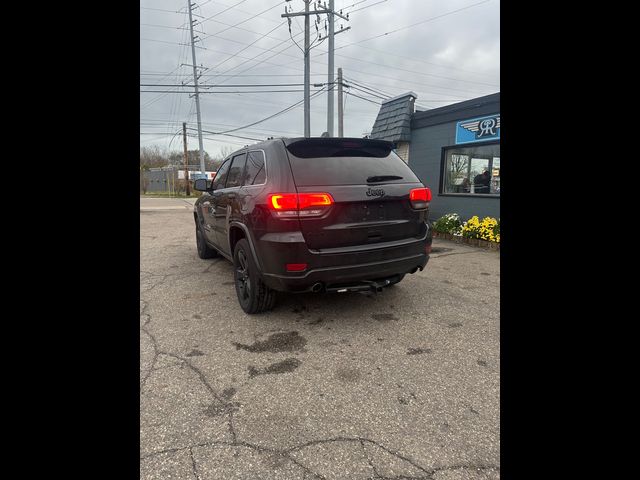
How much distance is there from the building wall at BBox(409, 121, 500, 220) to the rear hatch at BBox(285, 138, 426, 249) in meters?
5.54

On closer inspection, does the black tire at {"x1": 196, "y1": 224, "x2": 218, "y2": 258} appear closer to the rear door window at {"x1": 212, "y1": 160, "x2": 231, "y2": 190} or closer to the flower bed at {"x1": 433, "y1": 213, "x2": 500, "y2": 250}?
the rear door window at {"x1": 212, "y1": 160, "x2": 231, "y2": 190}

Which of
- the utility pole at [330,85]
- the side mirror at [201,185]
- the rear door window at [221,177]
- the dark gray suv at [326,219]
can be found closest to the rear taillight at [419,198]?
the dark gray suv at [326,219]

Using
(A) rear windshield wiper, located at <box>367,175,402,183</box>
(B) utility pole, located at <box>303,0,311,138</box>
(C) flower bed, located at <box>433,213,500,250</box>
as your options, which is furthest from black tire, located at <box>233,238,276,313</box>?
(B) utility pole, located at <box>303,0,311,138</box>

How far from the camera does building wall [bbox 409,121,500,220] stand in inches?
338

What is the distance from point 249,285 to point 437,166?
24.3 ft

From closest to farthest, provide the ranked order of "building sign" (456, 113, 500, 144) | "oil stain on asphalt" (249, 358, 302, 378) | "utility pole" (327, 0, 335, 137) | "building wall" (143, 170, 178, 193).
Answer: "oil stain on asphalt" (249, 358, 302, 378) → "building sign" (456, 113, 500, 144) → "utility pole" (327, 0, 335, 137) → "building wall" (143, 170, 178, 193)

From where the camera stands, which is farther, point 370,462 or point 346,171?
point 346,171

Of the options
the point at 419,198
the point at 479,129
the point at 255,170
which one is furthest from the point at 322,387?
the point at 479,129

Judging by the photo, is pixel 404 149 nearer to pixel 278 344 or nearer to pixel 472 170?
pixel 472 170

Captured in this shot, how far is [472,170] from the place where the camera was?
348 inches
